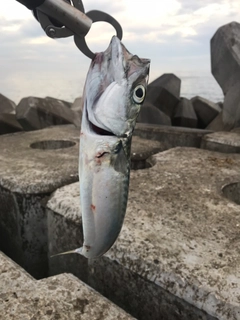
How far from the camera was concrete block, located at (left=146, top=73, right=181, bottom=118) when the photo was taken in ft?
22.5

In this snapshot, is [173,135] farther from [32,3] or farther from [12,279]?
[32,3]

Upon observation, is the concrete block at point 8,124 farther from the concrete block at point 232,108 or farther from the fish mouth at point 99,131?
the fish mouth at point 99,131

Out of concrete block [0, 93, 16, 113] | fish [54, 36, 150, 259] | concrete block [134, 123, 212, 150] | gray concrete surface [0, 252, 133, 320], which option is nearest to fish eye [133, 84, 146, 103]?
fish [54, 36, 150, 259]

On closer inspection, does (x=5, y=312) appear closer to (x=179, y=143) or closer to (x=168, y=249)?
(x=168, y=249)

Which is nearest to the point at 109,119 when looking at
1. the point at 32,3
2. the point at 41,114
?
the point at 32,3

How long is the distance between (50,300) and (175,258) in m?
0.62

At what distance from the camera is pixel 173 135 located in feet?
17.1

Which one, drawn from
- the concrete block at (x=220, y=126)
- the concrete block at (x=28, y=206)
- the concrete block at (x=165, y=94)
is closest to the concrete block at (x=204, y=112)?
the concrete block at (x=165, y=94)

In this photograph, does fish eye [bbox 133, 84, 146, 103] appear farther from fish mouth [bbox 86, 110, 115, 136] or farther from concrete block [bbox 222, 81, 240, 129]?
concrete block [bbox 222, 81, 240, 129]

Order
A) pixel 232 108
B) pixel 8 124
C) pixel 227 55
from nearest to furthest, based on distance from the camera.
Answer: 1. pixel 232 108
2. pixel 227 55
3. pixel 8 124

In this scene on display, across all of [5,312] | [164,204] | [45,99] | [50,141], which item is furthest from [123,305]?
[45,99]

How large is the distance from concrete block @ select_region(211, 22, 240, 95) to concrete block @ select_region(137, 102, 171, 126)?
1.10m

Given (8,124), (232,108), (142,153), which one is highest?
(232,108)

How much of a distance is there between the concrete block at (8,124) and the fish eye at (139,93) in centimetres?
521
